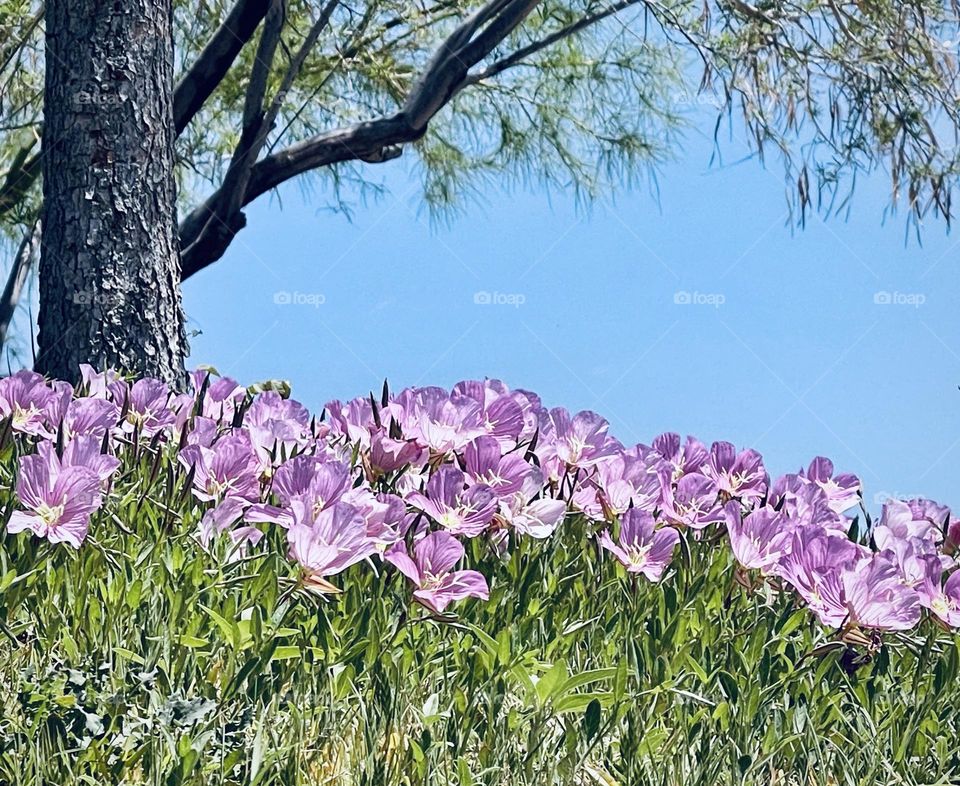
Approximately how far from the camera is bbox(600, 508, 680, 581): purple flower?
6.74 feet

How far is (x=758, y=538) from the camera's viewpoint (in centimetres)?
211

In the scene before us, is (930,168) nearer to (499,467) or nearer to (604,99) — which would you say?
(604,99)

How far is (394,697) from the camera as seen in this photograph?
1.66 meters

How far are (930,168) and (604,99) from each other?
377 centimetres

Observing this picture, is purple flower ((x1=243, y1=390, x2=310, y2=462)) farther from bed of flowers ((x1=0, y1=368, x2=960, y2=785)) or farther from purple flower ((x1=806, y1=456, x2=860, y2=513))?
purple flower ((x1=806, y1=456, x2=860, y2=513))

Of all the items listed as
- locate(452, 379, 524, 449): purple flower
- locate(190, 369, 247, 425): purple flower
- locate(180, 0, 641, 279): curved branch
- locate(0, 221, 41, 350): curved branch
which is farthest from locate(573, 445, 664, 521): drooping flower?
locate(0, 221, 41, 350): curved branch

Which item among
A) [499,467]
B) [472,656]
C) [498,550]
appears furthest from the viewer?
[498,550]

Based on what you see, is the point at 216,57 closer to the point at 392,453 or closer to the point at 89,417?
the point at 89,417

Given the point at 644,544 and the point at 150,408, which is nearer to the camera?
the point at 644,544

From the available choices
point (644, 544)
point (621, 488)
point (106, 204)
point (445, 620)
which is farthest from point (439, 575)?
point (106, 204)

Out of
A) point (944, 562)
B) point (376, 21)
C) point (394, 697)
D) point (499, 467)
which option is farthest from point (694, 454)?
point (376, 21)

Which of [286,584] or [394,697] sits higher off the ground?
[286,584]

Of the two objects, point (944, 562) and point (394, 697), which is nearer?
point (394, 697)

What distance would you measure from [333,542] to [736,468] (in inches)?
57.8
